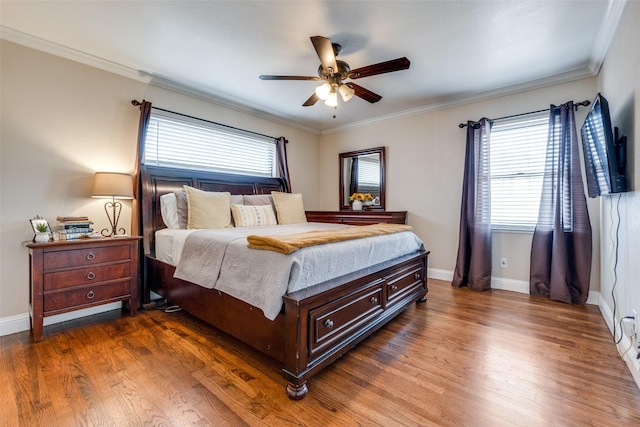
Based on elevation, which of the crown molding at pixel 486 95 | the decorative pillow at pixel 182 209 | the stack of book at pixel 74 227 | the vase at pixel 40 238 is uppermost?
the crown molding at pixel 486 95

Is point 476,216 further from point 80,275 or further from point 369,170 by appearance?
point 80,275

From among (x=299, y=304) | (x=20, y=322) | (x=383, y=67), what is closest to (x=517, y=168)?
(x=383, y=67)

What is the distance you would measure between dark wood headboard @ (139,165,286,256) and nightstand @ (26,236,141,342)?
32 centimetres

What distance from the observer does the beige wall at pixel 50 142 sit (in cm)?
236

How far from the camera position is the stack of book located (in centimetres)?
242

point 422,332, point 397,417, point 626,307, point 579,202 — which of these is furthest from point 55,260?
point 579,202

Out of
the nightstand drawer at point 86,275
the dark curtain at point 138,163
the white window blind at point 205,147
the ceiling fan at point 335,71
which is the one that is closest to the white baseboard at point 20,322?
the nightstand drawer at point 86,275

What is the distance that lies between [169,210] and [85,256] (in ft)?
2.64

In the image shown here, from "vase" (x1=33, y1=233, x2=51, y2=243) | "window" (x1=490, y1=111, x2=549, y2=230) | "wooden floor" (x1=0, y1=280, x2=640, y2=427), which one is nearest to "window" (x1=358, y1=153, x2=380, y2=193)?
"window" (x1=490, y1=111, x2=549, y2=230)

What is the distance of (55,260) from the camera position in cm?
226

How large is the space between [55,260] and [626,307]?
425 centimetres

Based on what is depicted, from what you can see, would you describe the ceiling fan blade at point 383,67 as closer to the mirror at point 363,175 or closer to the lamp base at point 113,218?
the mirror at point 363,175

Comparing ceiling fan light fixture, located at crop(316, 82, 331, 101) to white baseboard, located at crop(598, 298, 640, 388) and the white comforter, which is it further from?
white baseboard, located at crop(598, 298, 640, 388)

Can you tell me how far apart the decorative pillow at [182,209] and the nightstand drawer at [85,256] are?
52 centimetres
